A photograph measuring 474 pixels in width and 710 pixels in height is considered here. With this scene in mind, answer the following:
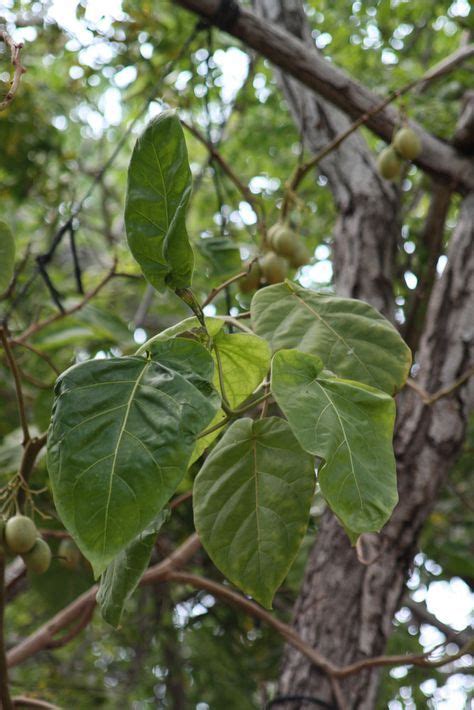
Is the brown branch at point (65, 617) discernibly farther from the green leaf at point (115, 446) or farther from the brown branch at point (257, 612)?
the green leaf at point (115, 446)

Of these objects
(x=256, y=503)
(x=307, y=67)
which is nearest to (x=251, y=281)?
(x=256, y=503)

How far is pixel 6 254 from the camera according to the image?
1156mm

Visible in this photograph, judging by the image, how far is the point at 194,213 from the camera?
4652 millimetres

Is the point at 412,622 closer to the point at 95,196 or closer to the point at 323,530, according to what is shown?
the point at 323,530

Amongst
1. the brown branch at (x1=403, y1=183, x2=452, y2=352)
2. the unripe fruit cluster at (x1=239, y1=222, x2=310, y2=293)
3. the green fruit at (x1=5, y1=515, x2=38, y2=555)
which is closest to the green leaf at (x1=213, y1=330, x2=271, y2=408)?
the green fruit at (x1=5, y1=515, x2=38, y2=555)

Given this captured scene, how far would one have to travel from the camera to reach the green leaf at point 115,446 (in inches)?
26.6

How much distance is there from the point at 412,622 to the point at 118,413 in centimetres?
276

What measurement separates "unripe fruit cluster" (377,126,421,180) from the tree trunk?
0.27m

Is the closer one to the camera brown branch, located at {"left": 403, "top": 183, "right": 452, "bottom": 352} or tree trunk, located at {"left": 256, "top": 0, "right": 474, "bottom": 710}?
tree trunk, located at {"left": 256, "top": 0, "right": 474, "bottom": 710}

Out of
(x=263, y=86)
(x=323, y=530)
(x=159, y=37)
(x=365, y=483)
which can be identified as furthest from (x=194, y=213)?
(x=365, y=483)

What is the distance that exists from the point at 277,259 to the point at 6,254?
0.56 m

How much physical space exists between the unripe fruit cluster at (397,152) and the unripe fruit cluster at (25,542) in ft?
4.35

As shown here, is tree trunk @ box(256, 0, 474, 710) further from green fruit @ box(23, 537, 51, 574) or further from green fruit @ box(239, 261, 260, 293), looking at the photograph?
green fruit @ box(23, 537, 51, 574)

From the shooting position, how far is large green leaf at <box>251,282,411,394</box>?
96cm
